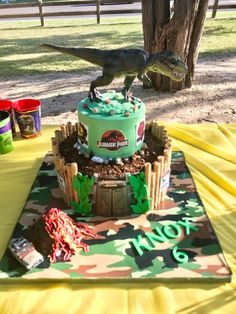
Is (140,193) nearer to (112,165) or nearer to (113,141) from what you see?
(112,165)

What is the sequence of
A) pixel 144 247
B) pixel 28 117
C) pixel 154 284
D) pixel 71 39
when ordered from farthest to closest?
pixel 71 39, pixel 28 117, pixel 144 247, pixel 154 284

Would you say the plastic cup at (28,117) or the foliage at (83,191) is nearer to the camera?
the foliage at (83,191)

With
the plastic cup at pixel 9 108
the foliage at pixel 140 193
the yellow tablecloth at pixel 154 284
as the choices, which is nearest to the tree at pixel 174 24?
the yellow tablecloth at pixel 154 284

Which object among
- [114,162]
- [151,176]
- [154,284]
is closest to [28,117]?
[114,162]

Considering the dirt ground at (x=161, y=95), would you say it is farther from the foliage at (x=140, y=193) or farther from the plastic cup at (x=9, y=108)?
the foliage at (x=140, y=193)

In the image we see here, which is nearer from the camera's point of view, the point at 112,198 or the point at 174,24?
the point at 112,198

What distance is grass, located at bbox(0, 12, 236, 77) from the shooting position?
6019mm

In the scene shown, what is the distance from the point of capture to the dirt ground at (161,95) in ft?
12.9

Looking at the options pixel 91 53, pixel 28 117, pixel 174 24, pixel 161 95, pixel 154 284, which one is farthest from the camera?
pixel 161 95

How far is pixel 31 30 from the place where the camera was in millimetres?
9547

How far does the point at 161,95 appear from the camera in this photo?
4.47 m

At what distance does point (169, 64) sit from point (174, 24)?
6.84ft

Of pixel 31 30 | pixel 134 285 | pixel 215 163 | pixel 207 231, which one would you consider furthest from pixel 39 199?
pixel 31 30

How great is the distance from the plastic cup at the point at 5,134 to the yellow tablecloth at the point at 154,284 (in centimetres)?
6
